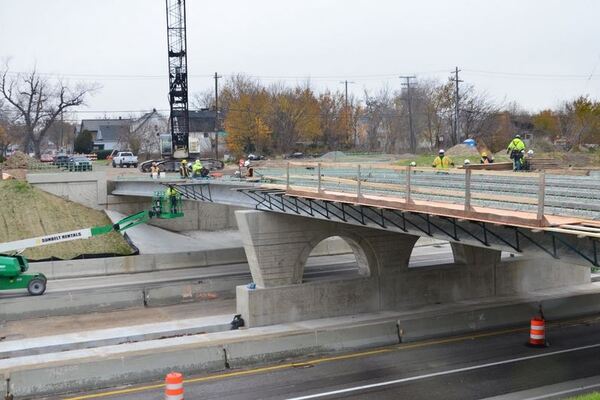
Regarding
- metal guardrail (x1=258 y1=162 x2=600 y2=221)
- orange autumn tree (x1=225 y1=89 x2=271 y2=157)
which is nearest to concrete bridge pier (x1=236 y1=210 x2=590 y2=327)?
metal guardrail (x1=258 y1=162 x2=600 y2=221)

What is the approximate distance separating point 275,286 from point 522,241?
12.5m

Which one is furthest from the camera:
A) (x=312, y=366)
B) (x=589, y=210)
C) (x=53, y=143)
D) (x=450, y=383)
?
(x=53, y=143)

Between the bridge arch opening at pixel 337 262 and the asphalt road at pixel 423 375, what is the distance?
18.0 feet

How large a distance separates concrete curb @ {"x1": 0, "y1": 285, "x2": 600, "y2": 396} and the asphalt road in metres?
0.51

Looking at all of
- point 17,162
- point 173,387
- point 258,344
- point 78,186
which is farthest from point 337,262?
point 17,162

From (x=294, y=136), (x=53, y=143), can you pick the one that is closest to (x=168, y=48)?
(x=294, y=136)

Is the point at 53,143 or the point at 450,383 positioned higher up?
the point at 53,143

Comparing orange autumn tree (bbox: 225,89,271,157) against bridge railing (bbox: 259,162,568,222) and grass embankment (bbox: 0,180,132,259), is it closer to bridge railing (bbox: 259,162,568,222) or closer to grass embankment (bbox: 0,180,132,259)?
grass embankment (bbox: 0,180,132,259)

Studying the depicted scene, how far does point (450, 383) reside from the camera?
64.0 feet

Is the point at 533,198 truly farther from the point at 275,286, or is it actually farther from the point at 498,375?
the point at 275,286

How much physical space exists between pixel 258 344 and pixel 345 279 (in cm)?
677

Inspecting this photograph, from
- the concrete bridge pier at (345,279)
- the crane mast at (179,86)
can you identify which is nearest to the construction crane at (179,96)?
the crane mast at (179,86)

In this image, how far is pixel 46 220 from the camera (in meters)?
45.8

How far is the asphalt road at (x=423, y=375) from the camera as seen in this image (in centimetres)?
1875
